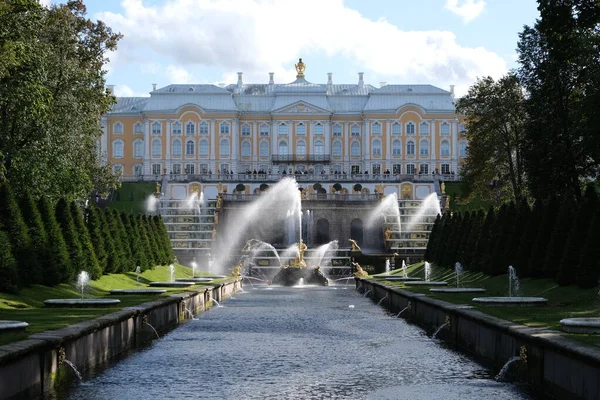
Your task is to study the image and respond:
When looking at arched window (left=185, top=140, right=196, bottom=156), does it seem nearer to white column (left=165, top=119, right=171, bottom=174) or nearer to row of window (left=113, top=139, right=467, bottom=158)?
row of window (left=113, top=139, right=467, bottom=158)

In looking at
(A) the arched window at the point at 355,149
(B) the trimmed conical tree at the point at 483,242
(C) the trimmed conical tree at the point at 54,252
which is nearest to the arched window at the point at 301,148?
(A) the arched window at the point at 355,149

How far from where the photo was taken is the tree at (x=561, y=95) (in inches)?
1120

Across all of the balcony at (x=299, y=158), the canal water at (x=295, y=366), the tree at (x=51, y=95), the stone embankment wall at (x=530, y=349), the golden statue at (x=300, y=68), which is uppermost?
the golden statue at (x=300, y=68)

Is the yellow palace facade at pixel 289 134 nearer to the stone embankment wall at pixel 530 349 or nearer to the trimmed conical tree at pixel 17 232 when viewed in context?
the trimmed conical tree at pixel 17 232

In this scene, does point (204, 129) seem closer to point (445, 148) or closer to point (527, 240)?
point (445, 148)

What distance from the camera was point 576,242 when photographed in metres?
22.3

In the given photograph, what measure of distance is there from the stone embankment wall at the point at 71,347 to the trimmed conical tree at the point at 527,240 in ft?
37.2

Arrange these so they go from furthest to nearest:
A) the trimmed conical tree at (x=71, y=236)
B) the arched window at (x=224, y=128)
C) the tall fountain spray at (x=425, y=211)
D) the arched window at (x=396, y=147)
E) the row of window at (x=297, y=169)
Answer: the arched window at (x=396, y=147)
the arched window at (x=224, y=128)
the row of window at (x=297, y=169)
the tall fountain spray at (x=425, y=211)
the trimmed conical tree at (x=71, y=236)

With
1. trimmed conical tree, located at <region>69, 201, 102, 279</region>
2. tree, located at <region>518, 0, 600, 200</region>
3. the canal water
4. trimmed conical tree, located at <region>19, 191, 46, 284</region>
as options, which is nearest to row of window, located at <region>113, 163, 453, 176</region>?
tree, located at <region>518, 0, 600, 200</region>

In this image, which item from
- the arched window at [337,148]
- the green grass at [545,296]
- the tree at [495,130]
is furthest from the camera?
the arched window at [337,148]

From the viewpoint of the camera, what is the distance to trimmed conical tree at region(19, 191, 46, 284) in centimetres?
2296

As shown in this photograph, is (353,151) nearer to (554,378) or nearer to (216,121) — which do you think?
(216,121)

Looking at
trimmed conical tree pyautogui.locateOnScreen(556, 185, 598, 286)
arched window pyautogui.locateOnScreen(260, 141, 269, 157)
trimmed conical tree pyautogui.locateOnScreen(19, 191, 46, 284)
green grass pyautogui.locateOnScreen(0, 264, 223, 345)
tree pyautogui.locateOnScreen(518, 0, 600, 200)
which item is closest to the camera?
green grass pyautogui.locateOnScreen(0, 264, 223, 345)

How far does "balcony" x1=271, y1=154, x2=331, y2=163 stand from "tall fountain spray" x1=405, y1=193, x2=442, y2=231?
944 inches
